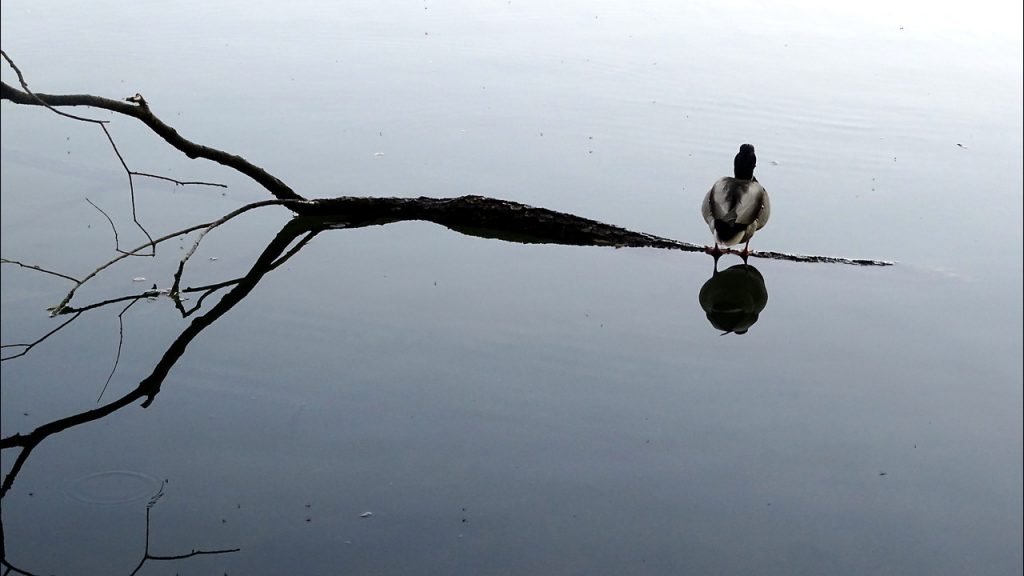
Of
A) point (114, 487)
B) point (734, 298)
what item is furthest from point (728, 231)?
point (114, 487)

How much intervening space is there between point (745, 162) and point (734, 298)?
110 cm

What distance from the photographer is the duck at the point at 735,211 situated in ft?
21.2

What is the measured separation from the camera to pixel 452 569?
12.7ft

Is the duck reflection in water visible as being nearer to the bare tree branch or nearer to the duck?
the duck

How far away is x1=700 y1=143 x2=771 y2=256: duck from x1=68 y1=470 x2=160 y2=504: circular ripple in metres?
3.53

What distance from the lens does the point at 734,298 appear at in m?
6.34

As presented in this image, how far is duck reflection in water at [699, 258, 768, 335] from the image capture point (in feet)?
19.9

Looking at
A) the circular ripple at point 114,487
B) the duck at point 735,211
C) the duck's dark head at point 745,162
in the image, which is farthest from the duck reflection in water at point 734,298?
the circular ripple at point 114,487

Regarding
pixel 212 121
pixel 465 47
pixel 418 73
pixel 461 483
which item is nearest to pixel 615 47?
pixel 465 47

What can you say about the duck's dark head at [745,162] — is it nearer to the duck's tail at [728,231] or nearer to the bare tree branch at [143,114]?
the duck's tail at [728,231]

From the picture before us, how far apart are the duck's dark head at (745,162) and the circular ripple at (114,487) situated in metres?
4.18

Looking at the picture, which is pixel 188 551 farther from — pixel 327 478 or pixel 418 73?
pixel 418 73

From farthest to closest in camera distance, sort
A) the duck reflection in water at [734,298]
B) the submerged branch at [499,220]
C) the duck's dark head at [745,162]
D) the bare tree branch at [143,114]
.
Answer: the duck's dark head at [745,162] < the submerged branch at [499,220] < the duck reflection in water at [734,298] < the bare tree branch at [143,114]

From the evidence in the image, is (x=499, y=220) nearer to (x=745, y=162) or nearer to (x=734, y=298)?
(x=734, y=298)
